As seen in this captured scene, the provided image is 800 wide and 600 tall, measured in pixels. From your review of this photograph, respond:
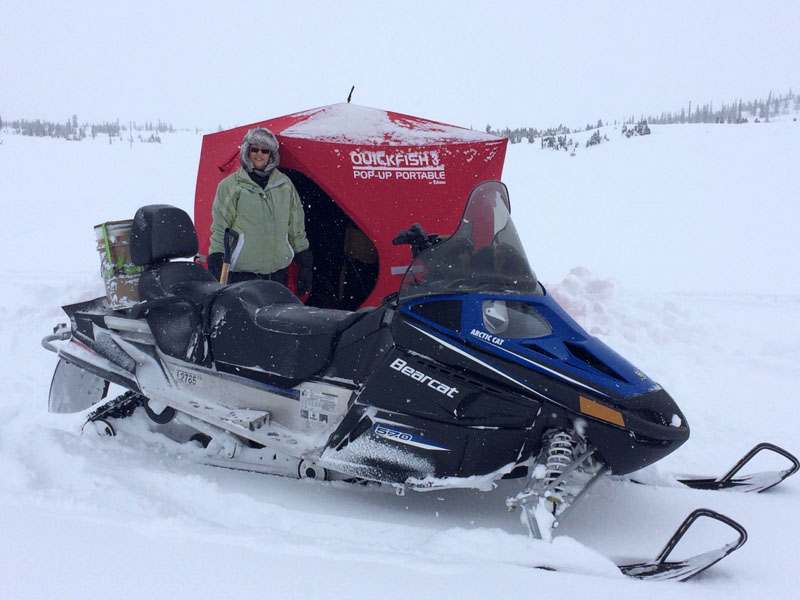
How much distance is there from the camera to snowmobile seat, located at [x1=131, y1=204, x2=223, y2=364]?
10.8ft

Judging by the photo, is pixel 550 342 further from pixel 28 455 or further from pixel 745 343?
pixel 745 343

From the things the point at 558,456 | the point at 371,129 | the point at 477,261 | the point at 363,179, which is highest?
the point at 371,129

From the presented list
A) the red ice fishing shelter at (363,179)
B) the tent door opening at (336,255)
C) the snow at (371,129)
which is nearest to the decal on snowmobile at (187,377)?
the red ice fishing shelter at (363,179)

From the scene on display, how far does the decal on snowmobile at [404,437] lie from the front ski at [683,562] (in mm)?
784

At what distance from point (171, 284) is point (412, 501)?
1.67 metres

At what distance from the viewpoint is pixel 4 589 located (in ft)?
6.32

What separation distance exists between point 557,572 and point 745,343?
3880 millimetres

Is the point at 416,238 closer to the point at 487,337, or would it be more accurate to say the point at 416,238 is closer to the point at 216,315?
the point at 487,337

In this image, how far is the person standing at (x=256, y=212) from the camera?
4.51 m

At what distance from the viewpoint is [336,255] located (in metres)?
5.88

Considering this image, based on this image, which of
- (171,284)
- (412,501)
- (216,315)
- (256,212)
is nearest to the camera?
(412,501)

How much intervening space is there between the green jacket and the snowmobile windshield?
1.99m

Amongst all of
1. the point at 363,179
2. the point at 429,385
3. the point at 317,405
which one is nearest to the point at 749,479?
the point at 429,385

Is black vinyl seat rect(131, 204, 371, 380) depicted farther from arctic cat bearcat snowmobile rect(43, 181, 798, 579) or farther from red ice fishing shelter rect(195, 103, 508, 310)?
red ice fishing shelter rect(195, 103, 508, 310)
